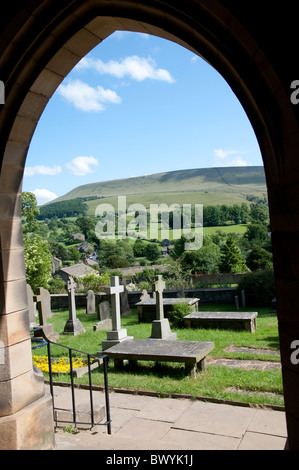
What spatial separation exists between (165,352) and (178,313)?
468cm

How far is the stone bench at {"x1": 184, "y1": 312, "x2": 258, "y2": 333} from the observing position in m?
10.2

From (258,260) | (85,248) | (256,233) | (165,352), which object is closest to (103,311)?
(165,352)

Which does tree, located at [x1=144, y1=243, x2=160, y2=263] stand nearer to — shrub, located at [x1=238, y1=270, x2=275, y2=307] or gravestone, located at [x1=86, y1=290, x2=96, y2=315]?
gravestone, located at [x1=86, y1=290, x2=96, y2=315]

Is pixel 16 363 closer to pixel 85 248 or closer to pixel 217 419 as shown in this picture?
pixel 217 419

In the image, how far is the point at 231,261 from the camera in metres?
27.6

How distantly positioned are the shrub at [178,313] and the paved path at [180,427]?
5718 mm

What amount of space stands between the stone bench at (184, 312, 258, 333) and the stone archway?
772 centimetres

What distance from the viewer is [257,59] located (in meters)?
2.12

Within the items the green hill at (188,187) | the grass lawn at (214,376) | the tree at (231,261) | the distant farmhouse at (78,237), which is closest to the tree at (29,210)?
the grass lawn at (214,376)

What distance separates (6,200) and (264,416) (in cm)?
403

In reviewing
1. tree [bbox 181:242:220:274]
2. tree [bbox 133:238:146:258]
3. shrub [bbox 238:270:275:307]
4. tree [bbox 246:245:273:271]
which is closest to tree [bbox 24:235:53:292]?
tree [bbox 181:242:220:274]

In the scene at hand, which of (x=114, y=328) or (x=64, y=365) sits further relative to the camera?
(x=114, y=328)

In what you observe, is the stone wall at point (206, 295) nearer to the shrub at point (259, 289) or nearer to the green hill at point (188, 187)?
the shrub at point (259, 289)

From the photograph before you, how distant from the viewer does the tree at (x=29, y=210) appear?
72.2 feet
